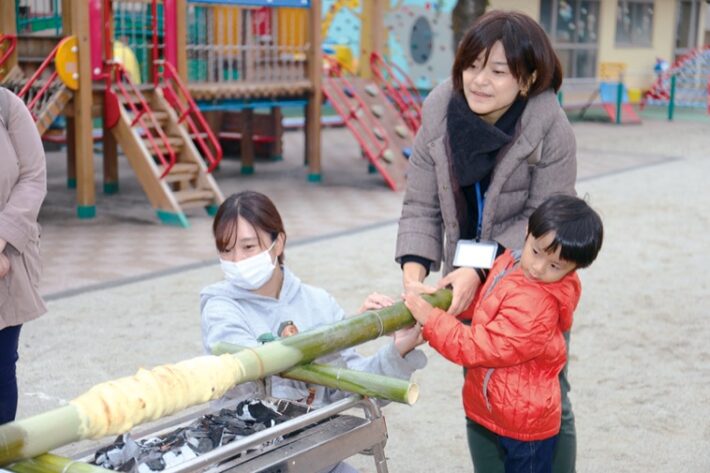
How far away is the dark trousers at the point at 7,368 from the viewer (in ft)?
9.66

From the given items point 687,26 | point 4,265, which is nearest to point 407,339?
point 4,265

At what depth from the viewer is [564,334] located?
8.59 ft

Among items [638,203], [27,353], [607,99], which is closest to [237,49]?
[638,203]

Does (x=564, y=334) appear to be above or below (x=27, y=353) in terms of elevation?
above

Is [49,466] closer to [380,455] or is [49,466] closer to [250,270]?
[380,455]

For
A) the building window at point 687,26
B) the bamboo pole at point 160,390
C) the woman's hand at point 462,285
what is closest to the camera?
the bamboo pole at point 160,390

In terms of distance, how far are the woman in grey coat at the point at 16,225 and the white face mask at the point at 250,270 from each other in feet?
2.55

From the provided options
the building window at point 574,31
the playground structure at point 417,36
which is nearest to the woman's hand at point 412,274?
the playground structure at point 417,36

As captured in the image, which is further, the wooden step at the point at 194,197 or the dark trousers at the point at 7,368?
the wooden step at the point at 194,197

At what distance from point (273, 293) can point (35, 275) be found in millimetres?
875

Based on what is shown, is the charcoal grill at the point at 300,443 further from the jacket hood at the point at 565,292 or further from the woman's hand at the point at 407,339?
the jacket hood at the point at 565,292

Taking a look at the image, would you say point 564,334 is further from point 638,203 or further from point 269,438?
point 638,203

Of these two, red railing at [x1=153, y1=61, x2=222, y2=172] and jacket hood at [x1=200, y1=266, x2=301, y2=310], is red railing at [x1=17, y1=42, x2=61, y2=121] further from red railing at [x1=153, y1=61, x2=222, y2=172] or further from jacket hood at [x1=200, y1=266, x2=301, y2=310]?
jacket hood at [x1=200, y1=266, x2=301, y2=310]

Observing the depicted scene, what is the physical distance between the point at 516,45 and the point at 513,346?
2.39ft
